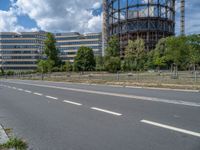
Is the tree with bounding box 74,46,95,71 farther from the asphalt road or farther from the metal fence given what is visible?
the asphalt road

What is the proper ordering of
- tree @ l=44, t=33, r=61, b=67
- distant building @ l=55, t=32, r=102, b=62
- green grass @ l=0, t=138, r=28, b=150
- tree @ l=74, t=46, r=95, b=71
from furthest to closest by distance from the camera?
distant building @ l=55, t=32, r=102, b=62 < tree @ l=44, t=33, r=61, b=67 < tree @ l=74, t=46, r=95, b=71 < green grass @ l=0, t=138, r=28, b=150

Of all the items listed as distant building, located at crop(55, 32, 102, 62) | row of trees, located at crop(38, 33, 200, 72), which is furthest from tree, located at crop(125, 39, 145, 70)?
distant building, located at crop(55, 32, 102, 62)

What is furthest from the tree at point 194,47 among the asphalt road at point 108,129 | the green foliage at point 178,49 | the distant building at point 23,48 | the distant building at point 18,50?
the distant building at point 18,50

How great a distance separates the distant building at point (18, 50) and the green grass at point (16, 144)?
130 metres

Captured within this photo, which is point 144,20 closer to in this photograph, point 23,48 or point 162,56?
point 162,56

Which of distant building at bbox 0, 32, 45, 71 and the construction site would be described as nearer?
the construction site

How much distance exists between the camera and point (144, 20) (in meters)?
92.6

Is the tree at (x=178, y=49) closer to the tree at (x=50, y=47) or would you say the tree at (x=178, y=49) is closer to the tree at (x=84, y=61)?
the tree at (x=84, y=61)

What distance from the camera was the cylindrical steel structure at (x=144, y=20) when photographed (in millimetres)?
91875

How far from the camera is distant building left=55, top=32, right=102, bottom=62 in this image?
435 ft

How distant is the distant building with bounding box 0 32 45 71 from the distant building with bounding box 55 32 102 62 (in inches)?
584

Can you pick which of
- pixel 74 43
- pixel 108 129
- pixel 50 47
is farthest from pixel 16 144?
pixel 74 43

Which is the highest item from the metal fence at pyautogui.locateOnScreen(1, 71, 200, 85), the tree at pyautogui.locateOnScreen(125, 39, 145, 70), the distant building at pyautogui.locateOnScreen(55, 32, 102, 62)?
the distant building at pyautogui.locateOnScreen(55, 32, 102, 62)

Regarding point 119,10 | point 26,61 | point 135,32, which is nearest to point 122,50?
point 135,32
